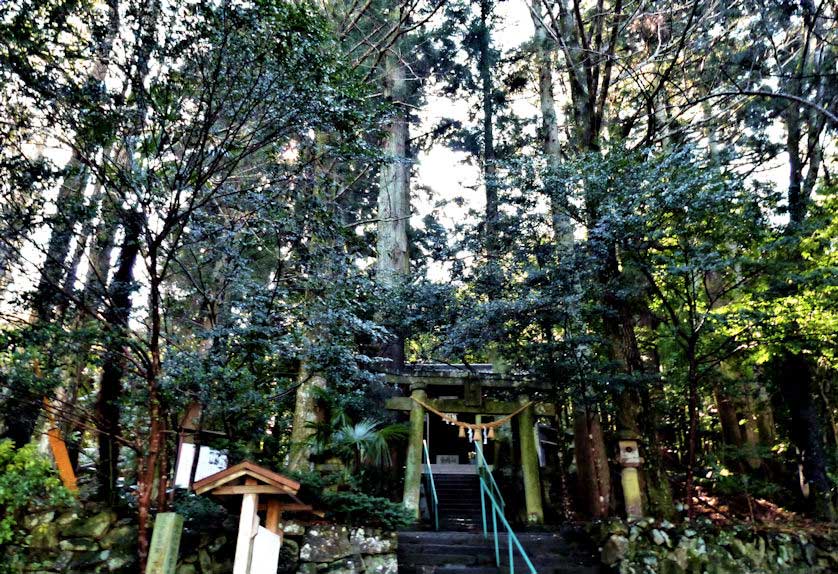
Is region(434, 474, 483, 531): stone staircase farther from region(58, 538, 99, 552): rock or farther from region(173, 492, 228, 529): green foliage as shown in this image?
region(58, 538, 99, 552): rock

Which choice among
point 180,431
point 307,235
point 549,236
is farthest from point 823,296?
A: point 180,431

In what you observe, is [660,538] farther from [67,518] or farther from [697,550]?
[67,518]

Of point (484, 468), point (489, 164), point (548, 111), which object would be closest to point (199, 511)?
point (484, 468)

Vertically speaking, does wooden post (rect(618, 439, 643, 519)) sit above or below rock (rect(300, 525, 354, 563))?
above

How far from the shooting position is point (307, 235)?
19.8ft

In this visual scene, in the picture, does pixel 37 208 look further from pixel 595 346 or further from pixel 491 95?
pixel 491 95

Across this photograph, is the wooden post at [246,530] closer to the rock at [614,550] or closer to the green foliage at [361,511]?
the green foliage at [361,511]

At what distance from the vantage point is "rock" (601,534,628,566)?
19.5ft

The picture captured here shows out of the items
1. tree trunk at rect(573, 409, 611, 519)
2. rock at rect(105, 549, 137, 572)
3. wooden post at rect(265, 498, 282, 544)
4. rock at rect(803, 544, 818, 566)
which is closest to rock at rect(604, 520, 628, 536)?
tree trunk at rect(573, 409, 611, 519)

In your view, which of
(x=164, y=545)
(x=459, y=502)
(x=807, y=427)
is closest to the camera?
(x=164, y=545)

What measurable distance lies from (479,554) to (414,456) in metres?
2.04

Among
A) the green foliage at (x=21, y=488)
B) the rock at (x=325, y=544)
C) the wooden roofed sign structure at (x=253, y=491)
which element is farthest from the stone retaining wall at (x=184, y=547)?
the wooden roofed sign structure at (x=253, y=491)

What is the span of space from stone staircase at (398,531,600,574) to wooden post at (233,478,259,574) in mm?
2583

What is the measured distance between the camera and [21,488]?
455 centimetres
